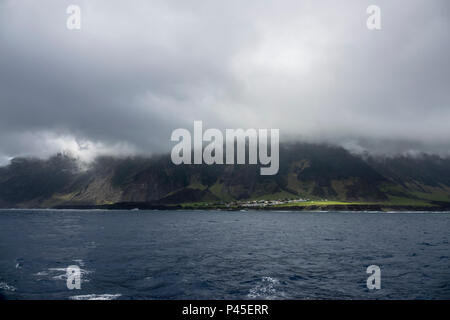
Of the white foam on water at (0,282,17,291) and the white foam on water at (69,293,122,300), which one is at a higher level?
the white foam on water at (69,293,122,300)

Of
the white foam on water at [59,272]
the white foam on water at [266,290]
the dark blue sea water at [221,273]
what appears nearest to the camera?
the white foam on water at [266,290]

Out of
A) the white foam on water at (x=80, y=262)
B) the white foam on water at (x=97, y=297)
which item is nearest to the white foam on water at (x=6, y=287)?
the white foam on water at (x=97, y=297)

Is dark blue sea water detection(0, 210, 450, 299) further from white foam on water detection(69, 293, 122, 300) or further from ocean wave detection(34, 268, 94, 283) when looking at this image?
white foam on water detection(69, 293, 122, 300)

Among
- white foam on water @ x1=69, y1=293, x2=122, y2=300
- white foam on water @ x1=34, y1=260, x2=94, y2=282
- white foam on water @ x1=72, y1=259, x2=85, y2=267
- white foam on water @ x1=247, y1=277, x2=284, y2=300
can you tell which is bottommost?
white foam on water @ x1=72, y1=259, x2=85, y2=267

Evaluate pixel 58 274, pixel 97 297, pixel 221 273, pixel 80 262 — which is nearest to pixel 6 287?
pixel 58 274

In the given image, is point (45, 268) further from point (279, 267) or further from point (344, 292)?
point (344, 292)

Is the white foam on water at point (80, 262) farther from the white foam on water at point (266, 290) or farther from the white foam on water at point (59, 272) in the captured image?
the white foam on water at point (266, 290)

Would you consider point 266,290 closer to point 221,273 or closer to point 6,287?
point 221,273

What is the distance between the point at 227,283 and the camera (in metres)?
36.6

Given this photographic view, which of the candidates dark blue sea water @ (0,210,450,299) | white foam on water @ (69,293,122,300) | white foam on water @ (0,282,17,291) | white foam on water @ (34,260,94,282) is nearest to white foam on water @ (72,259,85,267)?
dark blue sea water @ (0,210,450,299)

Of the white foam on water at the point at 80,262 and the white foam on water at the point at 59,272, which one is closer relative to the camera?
the white foam on water at the point at 59,272

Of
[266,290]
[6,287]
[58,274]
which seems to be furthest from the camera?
[58,274]
